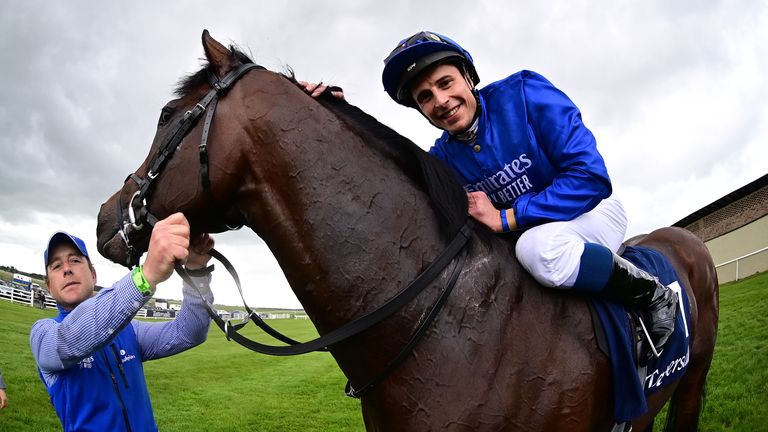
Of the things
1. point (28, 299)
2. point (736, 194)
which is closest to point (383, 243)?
point (736, 194)

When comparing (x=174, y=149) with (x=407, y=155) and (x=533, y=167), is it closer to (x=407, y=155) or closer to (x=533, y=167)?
(x=407, y=155)

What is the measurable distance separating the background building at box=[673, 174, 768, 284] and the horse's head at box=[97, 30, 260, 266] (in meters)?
24.1

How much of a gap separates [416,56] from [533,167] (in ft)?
2.81

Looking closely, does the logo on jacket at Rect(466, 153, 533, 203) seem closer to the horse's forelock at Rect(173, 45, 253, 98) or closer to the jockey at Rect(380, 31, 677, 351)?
the jockey at Rect(380, 31, 677, 351)

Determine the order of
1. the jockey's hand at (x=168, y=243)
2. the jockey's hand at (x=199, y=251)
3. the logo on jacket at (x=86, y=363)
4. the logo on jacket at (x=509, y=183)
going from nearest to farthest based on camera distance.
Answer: the jockey's hand at (x=168, y=243), the logo on jacket at (x=509, y=183), the jockey's hand at (x=199, y=251), the logo on jacket at (x=86, y=363)

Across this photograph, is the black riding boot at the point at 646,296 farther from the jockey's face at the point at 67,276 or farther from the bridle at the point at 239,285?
the jockey's face at the point at 67,276

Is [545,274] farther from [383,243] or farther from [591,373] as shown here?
[383,243]

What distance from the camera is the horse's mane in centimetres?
212

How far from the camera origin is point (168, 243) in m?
2.00

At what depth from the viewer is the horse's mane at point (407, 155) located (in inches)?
83.4

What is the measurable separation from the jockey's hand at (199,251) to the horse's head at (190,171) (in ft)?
1.01

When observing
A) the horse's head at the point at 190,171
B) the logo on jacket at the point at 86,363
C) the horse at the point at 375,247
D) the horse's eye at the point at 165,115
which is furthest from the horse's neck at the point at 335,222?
the logo on jacket at the point at 86,363

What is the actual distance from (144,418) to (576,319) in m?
2.72

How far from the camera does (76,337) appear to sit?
244cm
